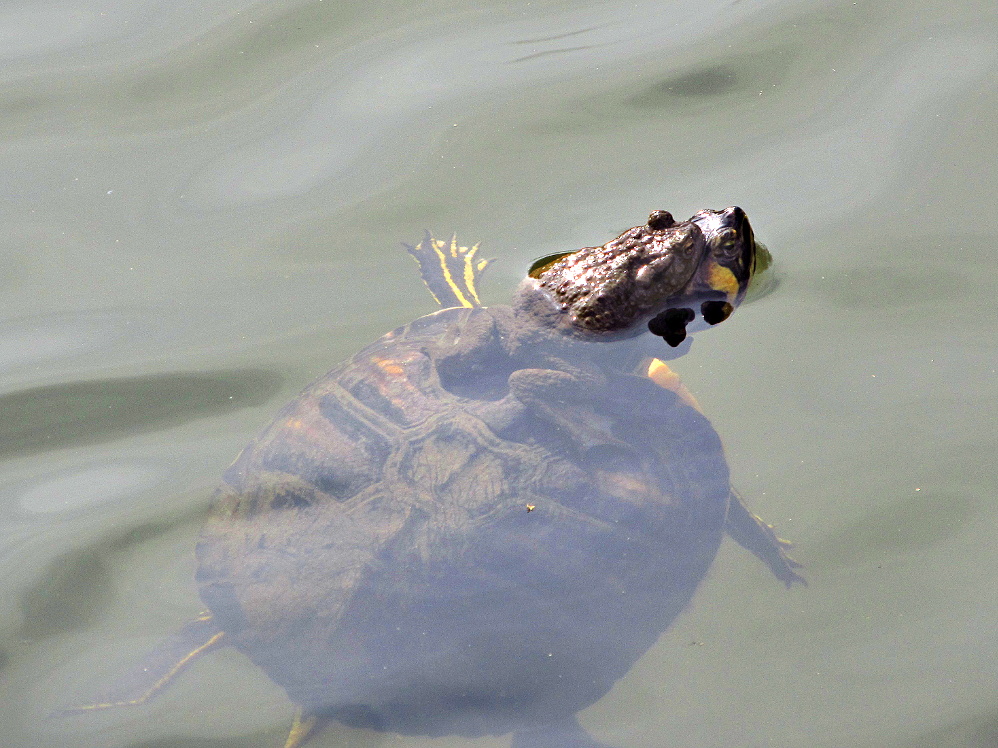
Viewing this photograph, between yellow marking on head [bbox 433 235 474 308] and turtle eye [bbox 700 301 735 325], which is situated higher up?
yellow marking on head [bbox 433 235 474 308]

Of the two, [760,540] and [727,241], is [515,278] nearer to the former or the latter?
[727,241]

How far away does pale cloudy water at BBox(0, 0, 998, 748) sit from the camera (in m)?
3.19

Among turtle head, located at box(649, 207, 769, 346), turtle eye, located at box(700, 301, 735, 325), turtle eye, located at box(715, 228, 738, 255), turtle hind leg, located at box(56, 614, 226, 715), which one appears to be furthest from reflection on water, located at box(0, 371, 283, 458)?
turtle eye, located at box(715, 228, 738, 255)

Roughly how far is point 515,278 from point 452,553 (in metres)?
1.53

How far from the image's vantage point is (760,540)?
3420 millimetres

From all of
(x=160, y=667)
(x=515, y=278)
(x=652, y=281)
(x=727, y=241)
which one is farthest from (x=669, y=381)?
(x=160, y=667)

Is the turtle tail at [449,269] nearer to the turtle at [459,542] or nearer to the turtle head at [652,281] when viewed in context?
the turtle head at [652,281]

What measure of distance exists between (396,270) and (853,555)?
7.68ft

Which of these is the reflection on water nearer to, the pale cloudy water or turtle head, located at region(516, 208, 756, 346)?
the pale cloudy water

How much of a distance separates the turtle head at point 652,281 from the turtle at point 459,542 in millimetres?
307

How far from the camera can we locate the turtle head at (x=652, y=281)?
3.75 m

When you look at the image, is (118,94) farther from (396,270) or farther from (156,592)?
(156,592)

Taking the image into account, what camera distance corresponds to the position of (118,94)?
4762 mm

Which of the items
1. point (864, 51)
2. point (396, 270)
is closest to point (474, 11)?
point (396, 270)
